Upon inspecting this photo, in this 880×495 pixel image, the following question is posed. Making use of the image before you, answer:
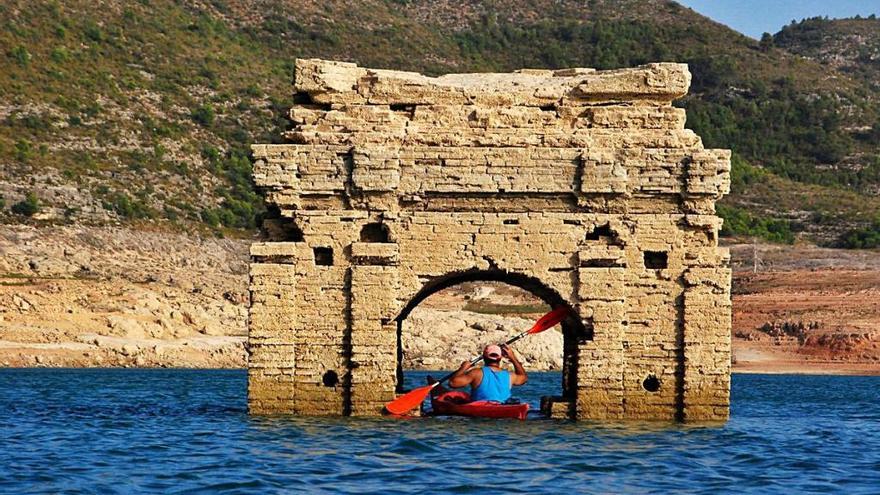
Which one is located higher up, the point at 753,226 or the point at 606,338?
the point at 753,226

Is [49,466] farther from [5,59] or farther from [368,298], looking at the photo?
[5,59]

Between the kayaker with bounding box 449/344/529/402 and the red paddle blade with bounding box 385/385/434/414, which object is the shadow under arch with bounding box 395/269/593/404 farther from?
the red paddle blade with bounding box 385/385/434/414

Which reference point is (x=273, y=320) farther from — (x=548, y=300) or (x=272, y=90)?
(x=272, y=90)

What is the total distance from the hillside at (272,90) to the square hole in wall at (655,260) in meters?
40.0

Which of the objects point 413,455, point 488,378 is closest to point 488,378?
point 488,378

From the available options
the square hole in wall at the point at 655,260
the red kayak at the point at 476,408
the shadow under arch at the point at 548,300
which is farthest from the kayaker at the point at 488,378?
the square hole in wall at the point at 655,260

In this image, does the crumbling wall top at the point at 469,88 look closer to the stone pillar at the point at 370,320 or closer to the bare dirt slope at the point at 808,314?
the stone pillar at the point at 370,320

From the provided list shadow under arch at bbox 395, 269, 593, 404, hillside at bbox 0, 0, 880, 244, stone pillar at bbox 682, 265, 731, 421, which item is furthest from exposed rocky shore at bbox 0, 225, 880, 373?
stone pillar at bbox 682, 265, 731, 421

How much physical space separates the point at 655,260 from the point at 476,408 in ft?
9.75

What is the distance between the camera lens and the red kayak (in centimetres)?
2194

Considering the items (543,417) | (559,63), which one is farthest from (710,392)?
(559,63)

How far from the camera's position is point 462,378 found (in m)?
21.8

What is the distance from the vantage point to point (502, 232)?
21234 mm

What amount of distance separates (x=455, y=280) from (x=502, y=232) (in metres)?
2.26
